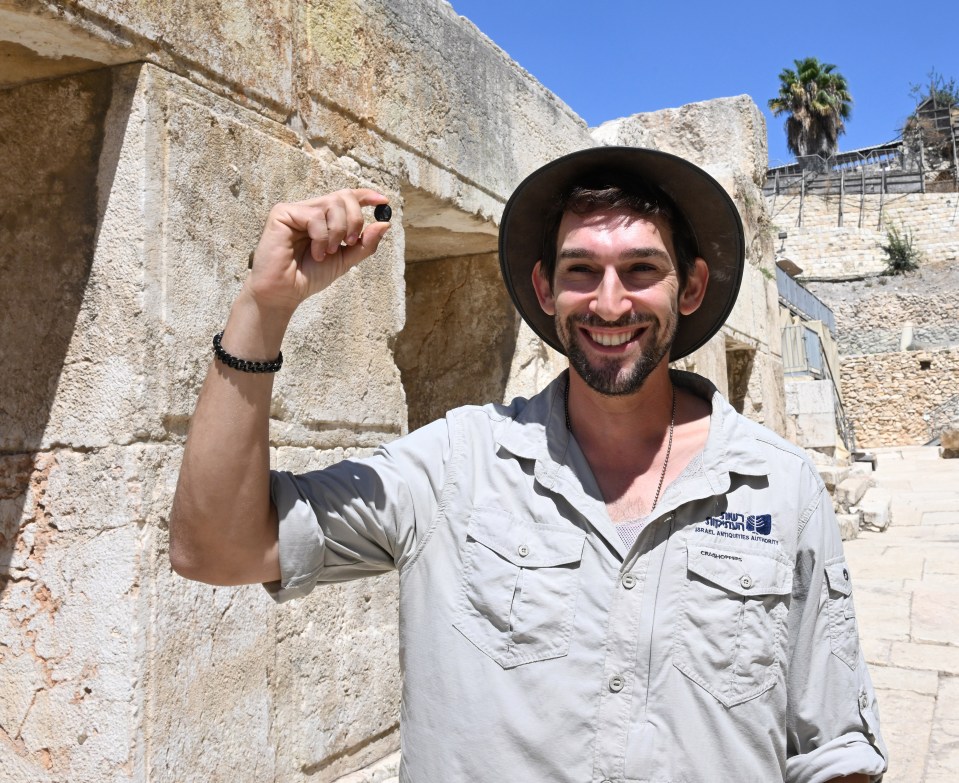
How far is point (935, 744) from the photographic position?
3980 millimetres

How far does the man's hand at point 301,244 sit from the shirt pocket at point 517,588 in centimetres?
50

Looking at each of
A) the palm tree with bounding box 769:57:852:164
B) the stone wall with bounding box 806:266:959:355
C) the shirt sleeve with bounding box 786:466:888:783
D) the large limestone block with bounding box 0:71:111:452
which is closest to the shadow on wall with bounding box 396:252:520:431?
the large limestone block with bounding box 0:71:111:452

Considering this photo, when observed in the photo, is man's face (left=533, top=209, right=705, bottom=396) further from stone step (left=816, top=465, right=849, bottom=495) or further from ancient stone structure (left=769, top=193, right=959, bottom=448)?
ancient stone structure (left=769, top=193, right=959, bottom=448)

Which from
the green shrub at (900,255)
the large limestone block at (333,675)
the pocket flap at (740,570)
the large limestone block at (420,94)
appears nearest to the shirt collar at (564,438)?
the pocket flap at (740,570)

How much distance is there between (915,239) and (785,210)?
5.39m

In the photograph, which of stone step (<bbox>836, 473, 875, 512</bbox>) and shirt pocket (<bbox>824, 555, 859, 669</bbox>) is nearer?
shirt pocket (<bbox>824, 555, 859, 669</bbox>)

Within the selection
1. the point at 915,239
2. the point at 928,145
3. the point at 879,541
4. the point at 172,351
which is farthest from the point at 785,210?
the point at 172,351

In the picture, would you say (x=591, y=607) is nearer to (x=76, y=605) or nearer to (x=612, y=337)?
(x=612, y=337)

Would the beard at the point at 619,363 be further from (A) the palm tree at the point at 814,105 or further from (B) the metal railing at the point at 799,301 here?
(A) the palm tree at the point at 814,105

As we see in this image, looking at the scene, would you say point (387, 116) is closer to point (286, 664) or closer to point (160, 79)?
point (160, 79)

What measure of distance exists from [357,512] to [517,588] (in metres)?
0.30

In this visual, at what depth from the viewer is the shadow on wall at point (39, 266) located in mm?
2314

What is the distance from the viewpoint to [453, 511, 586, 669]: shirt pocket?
1.46m

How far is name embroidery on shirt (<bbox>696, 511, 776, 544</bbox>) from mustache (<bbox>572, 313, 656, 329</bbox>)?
390 millimetres
